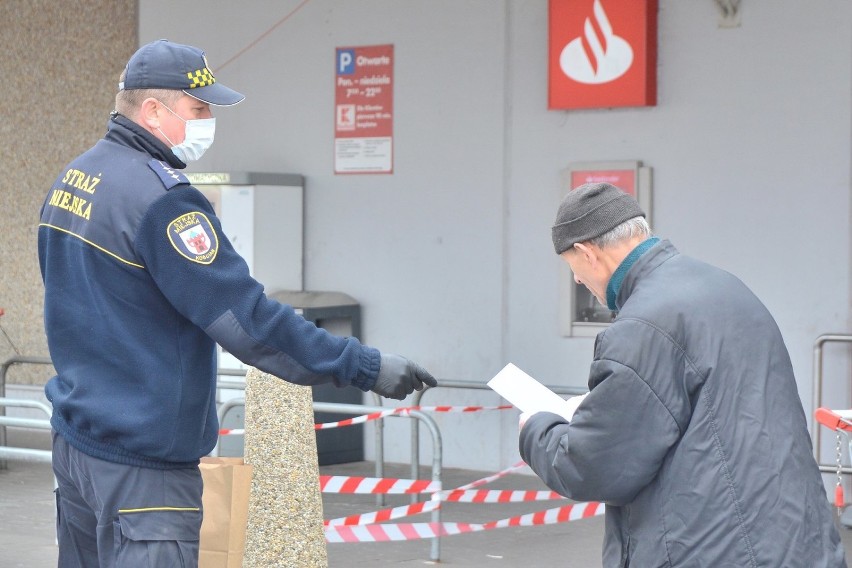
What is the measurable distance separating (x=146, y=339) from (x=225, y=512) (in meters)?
1.49

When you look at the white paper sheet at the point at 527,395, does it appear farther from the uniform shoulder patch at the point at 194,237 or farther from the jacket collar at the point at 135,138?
the jacket collar at the point at 135,138

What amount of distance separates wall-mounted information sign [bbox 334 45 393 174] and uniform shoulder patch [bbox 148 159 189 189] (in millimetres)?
6678

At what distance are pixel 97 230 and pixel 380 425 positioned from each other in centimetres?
496

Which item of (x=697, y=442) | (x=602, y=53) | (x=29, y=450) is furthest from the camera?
(x=602, y=53)

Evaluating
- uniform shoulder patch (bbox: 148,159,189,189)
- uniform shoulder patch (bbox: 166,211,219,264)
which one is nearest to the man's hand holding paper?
uniform shoulder patch (bbox: 166,211,219,264)

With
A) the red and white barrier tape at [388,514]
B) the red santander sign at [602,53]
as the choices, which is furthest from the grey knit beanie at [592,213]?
the red santander sign at [602,53]

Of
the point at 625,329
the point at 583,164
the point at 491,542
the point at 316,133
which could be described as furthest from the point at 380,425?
the point at 625,329

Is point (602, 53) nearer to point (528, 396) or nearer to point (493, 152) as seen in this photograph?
point (493, 152)

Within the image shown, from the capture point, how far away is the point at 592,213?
3.11 meters

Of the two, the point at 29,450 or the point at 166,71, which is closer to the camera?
the point at 166,71

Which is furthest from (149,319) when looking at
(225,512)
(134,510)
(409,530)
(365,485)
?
(409,530)

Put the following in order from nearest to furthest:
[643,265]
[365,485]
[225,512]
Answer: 1. [643,265]
2. [225,512]
3. [365,485]

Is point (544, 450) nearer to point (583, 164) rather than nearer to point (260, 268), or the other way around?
point (583, 164)

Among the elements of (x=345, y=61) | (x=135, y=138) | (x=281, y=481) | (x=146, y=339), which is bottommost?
(x=281, y=481)
